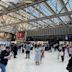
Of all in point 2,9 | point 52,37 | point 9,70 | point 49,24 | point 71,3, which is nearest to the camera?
point 9,70

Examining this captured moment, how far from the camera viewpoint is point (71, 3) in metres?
19.2

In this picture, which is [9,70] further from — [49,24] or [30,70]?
[49,24]

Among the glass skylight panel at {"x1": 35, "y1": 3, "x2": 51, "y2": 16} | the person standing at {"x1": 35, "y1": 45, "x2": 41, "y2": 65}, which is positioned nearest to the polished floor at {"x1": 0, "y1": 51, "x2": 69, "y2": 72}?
the person standing at {"x1": 35, "y1": 45, "x2": 41, "y2": 65}

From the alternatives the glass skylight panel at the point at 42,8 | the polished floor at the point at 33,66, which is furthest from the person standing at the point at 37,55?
the glass skylight panel at the point at 42,8

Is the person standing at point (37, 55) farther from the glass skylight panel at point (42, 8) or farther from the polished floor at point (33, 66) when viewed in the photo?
the glass skylight panel at point (42, 8)

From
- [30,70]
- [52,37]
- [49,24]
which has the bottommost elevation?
[30,70]

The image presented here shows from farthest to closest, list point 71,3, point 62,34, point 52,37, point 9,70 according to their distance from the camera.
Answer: point 52,37, point 62,34, point 71,3, point 9,70

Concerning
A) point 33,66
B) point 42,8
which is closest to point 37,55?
point 33,66

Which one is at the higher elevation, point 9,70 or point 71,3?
point 71,3

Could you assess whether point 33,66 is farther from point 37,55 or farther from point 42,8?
point 42,8

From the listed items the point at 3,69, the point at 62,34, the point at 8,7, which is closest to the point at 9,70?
the point at 3,69

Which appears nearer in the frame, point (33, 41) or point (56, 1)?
point (56, 1)

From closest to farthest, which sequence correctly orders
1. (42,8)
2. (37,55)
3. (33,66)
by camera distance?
(33,66) < (37,55) < (42,8)

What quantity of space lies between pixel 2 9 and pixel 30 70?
38.4 feet
